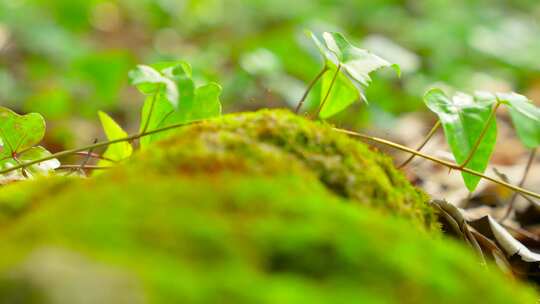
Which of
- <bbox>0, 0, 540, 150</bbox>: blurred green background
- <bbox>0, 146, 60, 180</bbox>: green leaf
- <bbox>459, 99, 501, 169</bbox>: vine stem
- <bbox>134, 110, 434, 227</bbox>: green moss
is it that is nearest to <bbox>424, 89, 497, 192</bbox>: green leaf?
<bbox>459, 99, 501, 169</bbox>: vine stem

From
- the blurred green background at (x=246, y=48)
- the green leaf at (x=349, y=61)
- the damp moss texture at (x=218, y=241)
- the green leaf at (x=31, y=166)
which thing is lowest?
the blurred green background at (x=246, y=48)

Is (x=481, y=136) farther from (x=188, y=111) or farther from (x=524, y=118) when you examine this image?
(x=188, y=111)

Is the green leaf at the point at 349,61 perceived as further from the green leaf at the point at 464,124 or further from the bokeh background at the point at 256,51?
the bokeh background at the point at 256,51

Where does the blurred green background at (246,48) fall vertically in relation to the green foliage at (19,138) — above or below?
below

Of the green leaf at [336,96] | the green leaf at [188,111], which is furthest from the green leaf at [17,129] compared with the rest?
the green leaf at [336,96]

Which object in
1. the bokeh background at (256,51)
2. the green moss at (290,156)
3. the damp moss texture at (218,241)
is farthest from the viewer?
the bokeh background at (256,51)

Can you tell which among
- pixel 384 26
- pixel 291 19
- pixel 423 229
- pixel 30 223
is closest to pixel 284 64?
pixel 291 19

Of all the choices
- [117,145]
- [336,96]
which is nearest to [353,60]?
[336,96]
